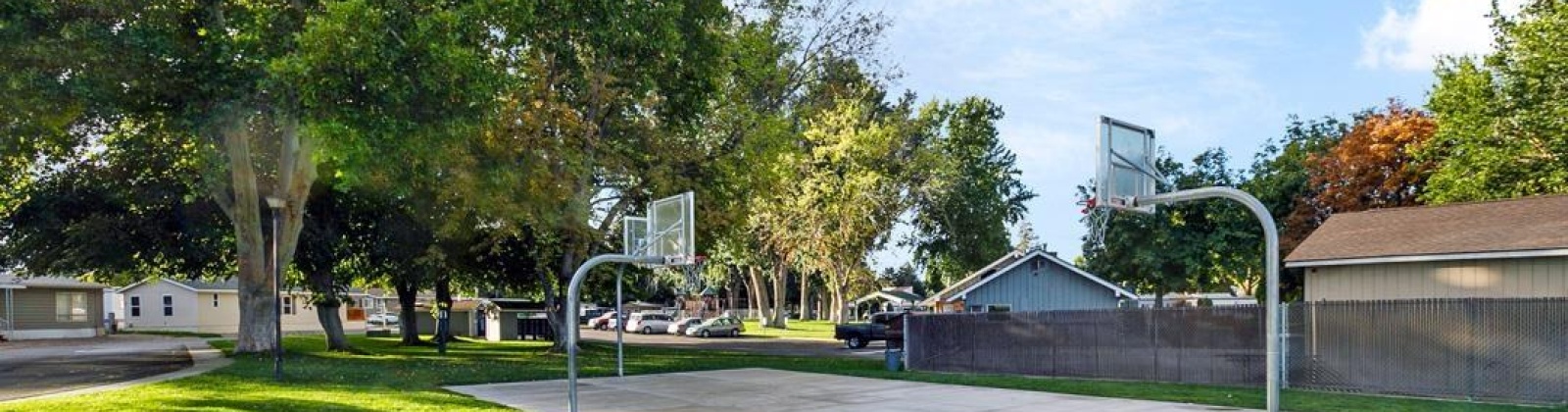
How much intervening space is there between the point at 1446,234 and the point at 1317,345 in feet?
11.2

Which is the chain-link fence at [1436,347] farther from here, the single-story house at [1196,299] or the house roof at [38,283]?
the house roof at [38,283]

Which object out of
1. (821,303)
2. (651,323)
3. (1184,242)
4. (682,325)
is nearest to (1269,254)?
(1184,242)

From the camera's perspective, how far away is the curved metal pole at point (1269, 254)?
745 centimetres

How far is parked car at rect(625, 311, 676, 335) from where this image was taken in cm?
5662

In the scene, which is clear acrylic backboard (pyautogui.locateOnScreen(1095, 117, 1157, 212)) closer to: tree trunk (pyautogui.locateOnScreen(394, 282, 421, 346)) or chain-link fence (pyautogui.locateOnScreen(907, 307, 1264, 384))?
chain-link fence (pyautogui.locateOnScreen(907, 307, 1264, 384))

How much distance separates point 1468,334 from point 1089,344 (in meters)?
6.59

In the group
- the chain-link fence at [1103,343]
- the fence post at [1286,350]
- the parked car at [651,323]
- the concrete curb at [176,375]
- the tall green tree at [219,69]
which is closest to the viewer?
the fence post at [1286,350]

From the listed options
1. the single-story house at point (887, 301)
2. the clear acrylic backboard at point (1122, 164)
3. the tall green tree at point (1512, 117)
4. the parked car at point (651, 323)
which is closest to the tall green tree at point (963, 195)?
the single-story house at point (887, 301)

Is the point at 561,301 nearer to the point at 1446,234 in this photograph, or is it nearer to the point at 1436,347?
the point at 1446,234

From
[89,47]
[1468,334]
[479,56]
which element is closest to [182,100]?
[89,47]

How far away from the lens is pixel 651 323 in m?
57.1

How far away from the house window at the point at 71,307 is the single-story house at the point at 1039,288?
136ft

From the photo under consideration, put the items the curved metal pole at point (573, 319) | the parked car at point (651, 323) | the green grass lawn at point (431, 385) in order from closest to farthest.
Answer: the curved metal pole at point (573, 319), the green grass lawn at point (431, 385), the parked car at point (651, 323)

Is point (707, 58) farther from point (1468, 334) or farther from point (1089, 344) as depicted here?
point (1468, 334)
